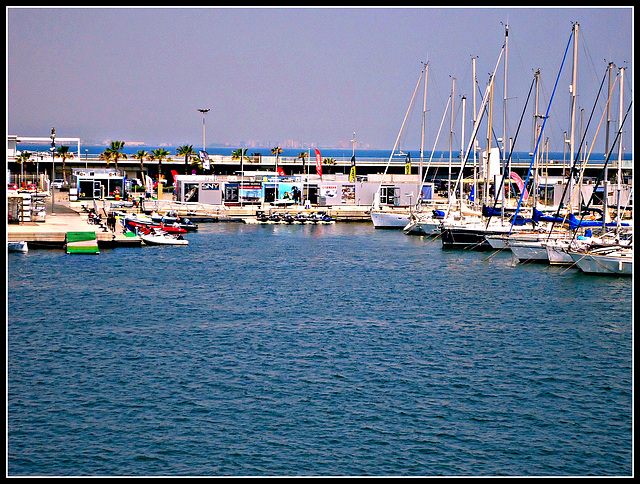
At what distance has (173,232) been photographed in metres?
77.2

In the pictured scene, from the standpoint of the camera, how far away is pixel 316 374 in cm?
2995

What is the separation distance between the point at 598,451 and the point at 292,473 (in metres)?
9.06

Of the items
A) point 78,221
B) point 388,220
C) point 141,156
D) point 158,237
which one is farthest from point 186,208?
point 141,156

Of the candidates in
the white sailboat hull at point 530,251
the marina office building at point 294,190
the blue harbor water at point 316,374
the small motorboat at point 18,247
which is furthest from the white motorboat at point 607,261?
the marina office building at point 294,190

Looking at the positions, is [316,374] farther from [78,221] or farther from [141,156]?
Answer: [141,156]

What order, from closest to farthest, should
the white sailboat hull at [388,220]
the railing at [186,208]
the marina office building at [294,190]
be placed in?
1. the white sailboat hull at [388,220]
2. the railing at [186,208]
3. the marina office building at [294,190]

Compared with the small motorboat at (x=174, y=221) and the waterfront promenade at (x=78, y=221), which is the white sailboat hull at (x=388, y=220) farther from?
the small motorboat at (x=174, y=221)

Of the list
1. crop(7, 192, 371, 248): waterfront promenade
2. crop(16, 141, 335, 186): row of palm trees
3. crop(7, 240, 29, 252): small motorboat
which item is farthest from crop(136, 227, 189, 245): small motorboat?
crop(16, 141, 335, 186): row of palm trees

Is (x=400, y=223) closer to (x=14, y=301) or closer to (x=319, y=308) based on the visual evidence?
(x=319, y=308)

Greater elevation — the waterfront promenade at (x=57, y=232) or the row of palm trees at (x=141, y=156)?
the row of palm trees at (x=141, y=156)

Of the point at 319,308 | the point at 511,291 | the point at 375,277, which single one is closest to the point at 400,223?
the point at 375,277

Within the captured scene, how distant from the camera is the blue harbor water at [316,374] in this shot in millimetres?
22656
